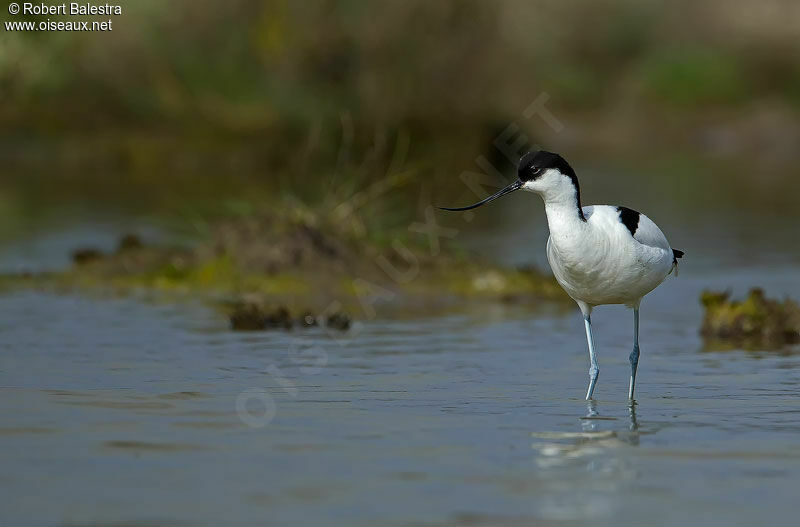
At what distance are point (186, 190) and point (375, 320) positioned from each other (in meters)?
14.3

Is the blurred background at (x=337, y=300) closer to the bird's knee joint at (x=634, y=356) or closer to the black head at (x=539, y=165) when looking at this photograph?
the bird's knee joint at (x=634, y=356)

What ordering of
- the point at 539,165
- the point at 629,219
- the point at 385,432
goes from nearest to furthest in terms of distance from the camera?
the point at 385,432 < the point at 539,165 < the point at 629,219

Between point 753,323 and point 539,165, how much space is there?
3.48m

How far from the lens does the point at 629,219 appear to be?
367 inches

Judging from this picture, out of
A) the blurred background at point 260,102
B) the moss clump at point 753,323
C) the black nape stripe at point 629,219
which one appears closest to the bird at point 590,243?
the black nape stripe at point 629,219

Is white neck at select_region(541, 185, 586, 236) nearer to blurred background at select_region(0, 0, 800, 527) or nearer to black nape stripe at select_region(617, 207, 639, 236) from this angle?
black nape stripe at select_region(617, 207, 639, 236)

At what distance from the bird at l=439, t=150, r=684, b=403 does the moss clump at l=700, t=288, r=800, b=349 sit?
6.90 feet

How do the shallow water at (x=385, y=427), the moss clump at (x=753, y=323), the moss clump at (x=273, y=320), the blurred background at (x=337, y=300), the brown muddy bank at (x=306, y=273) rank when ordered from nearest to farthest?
the shallow water at (x=385, y=427)
the blurred background at (x=337, y=300)
the moss clump at (x=753, y=323)
the moss clump at (x=273, y=320)
the brown muddy bank at (x=306, y=273)

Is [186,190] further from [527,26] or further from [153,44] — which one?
[527,26]

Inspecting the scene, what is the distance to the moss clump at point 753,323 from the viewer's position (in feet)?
37.4

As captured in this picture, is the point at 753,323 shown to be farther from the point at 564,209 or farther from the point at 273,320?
the point at 273,320

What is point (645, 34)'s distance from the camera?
50.3 metres

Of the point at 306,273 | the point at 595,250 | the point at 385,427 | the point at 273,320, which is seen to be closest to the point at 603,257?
the point at 595,250

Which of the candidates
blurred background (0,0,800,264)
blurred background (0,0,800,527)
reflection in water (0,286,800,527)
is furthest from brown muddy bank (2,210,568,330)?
blurred background (0,0,800,264)
